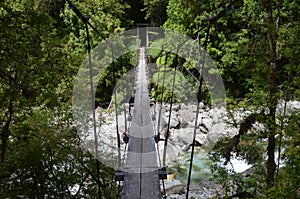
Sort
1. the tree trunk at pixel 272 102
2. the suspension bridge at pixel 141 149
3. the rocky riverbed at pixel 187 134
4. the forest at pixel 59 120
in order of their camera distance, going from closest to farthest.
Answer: the suspension bridge at pixel 141 149, the forest at pixel 59 120, the tree trunk at pixel 272 102, the rocky riverbed at pixel 187 134

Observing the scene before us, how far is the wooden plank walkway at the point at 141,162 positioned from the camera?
193 cm

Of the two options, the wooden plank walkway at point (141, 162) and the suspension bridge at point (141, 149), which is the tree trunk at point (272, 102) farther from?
the wooden plank walkway at point (141, 162)

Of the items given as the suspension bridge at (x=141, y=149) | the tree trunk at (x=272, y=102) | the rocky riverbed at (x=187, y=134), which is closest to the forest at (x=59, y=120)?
the tree trunk at (x=272, y=102)

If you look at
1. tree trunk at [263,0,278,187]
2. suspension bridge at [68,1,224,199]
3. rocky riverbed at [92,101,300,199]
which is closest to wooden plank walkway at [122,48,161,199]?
suspension bridge at [68,1,224,199]

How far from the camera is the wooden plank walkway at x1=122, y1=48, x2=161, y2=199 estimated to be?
1926 mm

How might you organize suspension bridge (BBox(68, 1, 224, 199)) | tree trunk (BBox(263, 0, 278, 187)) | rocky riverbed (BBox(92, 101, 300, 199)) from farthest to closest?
1. rocky riverbed (BBox(92, 101, 300, 199))
2. tree trunk (BBox(263, 0, 278, 187))
3. suspension bridge (BBox(68, 1, 224, 199))

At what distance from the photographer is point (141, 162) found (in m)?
2.35

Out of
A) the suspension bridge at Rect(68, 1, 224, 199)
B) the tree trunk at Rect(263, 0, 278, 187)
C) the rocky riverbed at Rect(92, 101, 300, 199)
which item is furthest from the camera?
the rocky riverbed at Rect(92, 101, 300, 199)

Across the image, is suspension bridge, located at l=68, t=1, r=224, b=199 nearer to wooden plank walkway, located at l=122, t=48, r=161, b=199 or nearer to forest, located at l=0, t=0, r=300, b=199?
wooden plank walkway, located at l=122, t=48, r=161, b=199

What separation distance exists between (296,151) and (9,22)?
179 cm

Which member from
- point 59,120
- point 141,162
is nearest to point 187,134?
point 59,120

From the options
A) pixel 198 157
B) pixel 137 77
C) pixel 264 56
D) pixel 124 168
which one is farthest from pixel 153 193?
pixel 137 77

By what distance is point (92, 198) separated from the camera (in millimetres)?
2385

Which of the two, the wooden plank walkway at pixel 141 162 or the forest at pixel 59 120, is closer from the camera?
the wooden plank walkway at pixel 141 162
